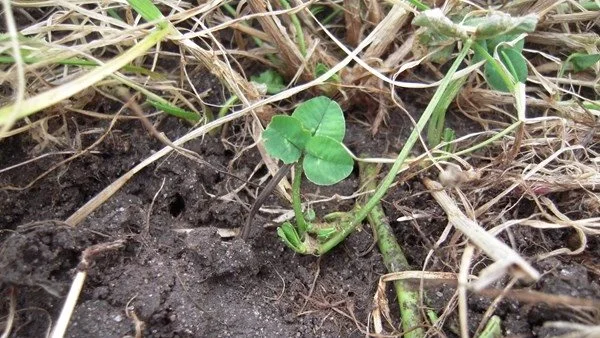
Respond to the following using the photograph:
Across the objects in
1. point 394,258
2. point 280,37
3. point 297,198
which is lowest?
point 394,258

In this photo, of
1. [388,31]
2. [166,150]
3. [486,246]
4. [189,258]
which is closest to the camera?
[486,246]

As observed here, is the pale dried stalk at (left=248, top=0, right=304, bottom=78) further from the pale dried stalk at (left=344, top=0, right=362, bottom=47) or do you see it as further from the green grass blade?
the green grass blade

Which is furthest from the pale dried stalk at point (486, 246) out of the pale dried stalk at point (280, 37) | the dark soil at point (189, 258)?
the pale dried stalk at point (280, 37)

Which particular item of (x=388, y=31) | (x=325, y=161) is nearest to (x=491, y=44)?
(x=388, y=31)

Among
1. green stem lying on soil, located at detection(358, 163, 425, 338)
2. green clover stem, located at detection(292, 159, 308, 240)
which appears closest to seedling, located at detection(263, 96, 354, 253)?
green clover stem, located at detection(292, 159, 308, 240)

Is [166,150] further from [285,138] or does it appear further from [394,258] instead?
[394,258]

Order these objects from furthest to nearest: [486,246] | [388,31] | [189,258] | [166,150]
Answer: [388,31] → [166,150] → [189,258] → [486,246]

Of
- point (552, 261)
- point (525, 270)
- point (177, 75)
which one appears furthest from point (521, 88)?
point (177, 75)
